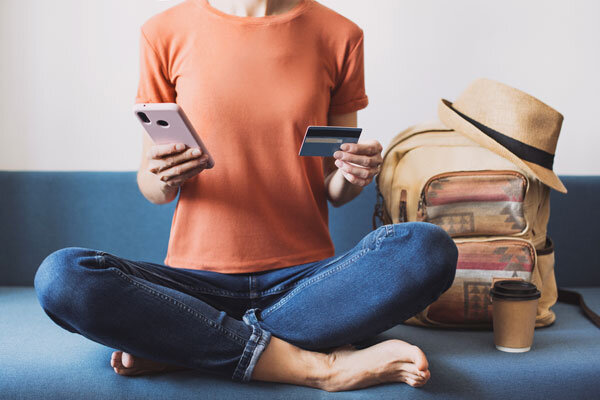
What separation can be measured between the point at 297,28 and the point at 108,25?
698 millimetres

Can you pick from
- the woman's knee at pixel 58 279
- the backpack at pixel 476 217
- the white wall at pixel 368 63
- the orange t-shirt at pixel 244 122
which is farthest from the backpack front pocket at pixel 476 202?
the woman's knee at pixel 58 279

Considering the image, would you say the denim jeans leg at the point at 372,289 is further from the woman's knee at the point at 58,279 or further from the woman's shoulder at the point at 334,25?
the woman's shoulder at the point at 334,25

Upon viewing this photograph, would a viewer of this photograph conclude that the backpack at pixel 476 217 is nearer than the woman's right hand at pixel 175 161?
No

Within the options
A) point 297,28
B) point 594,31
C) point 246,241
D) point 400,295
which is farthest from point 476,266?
point 594,31

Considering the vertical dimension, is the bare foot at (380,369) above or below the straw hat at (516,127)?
below

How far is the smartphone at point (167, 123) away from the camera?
1.02 meters

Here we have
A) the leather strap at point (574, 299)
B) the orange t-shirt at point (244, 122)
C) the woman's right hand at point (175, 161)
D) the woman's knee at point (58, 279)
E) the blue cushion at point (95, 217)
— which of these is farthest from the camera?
the blue cushion at point (95, 217)

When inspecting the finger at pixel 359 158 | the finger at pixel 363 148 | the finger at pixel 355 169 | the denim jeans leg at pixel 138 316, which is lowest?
the denim jeans leg at pixel 138 316

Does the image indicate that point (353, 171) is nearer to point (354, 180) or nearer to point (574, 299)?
point (354, 180)

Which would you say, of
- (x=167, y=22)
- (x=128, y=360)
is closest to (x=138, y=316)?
(x=128, y=360)

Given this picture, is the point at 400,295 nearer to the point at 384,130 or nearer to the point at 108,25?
the point at 384,130

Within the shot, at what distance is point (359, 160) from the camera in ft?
3.74

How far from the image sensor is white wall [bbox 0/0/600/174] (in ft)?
5.69

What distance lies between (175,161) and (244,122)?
0.20 m
